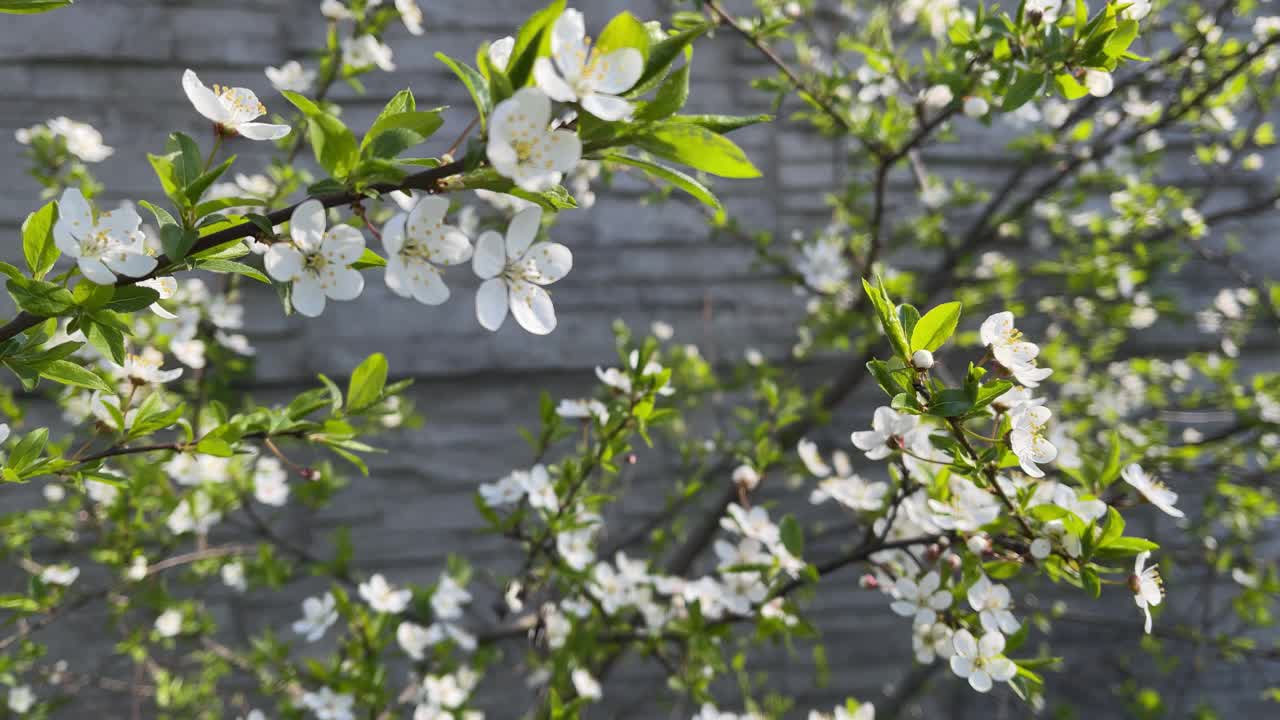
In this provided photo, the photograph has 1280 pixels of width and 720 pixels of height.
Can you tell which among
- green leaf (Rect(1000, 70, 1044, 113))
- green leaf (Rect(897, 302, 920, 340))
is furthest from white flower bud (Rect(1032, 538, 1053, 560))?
green leaf (Rect(1000, 70, 1044, 113))

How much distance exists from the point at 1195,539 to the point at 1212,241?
838mm

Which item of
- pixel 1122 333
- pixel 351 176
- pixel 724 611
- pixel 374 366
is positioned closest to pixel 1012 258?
pixel 1122 333

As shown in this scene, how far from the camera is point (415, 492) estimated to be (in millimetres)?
1887

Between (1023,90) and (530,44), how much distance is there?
1.89 ft

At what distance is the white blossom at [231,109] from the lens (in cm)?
51

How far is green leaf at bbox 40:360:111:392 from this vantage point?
55 cm

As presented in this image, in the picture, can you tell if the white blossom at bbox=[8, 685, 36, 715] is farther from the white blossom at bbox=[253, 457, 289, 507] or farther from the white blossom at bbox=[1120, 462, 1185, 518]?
the white blossom at bbox=[1120, 462, 1185, 518]

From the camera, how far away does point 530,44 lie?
16.4 inches

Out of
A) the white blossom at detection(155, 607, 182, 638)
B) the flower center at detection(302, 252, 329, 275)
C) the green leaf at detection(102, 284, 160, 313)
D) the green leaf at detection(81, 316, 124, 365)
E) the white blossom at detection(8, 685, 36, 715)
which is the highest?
the flower center at detection(302, 252, 329, 275)

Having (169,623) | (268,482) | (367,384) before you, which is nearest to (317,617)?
(268,482)

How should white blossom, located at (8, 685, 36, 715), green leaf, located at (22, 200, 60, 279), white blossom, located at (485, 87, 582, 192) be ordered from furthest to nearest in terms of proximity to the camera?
white blossom, located at (8, 685, 36, 715) < green leaf, located at (22, 200, 60, 279) < white blossom, located at (485, 87, 582, 192)

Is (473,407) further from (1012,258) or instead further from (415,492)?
(1012,258)

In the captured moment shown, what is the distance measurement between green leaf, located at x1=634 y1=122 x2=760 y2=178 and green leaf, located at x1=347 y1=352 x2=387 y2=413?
0.38m

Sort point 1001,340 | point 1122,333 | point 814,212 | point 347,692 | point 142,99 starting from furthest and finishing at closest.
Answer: point 814,212
point 1122,333
point 142,99
point 347,692
point 1001,340
